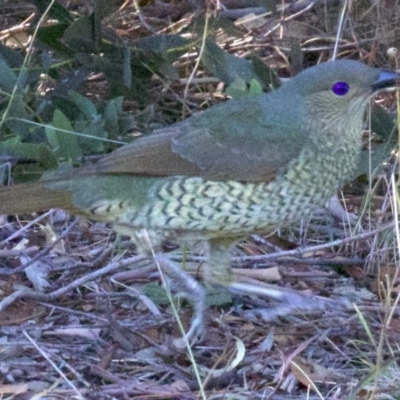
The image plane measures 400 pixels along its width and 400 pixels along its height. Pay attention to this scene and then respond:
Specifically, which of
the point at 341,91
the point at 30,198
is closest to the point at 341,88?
the point at 341,91

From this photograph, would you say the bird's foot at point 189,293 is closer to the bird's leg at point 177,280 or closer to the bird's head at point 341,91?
the bird's leg at point 177,280

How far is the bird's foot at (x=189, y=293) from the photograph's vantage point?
337cm

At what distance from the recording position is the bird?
3414 mm

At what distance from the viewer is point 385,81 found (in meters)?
3.50

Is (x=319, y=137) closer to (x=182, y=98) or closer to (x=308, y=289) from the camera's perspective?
(x=308, y=289)

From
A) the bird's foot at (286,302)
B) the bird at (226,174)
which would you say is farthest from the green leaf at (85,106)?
the bird's foot at (286,302)

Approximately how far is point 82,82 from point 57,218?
0.72 m

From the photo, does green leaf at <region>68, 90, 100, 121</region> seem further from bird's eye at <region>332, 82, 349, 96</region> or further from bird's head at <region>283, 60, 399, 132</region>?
bird's eye at <region>332, 82, 349, 96</region>

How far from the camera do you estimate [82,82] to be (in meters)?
4.94

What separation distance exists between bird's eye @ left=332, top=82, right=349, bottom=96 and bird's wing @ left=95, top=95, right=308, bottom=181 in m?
0.19

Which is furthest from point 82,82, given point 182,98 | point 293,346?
point 293,346

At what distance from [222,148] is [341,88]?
0.48m

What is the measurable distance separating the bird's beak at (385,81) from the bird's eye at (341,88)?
0.10m

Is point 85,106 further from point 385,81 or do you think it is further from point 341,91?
point 385,81
